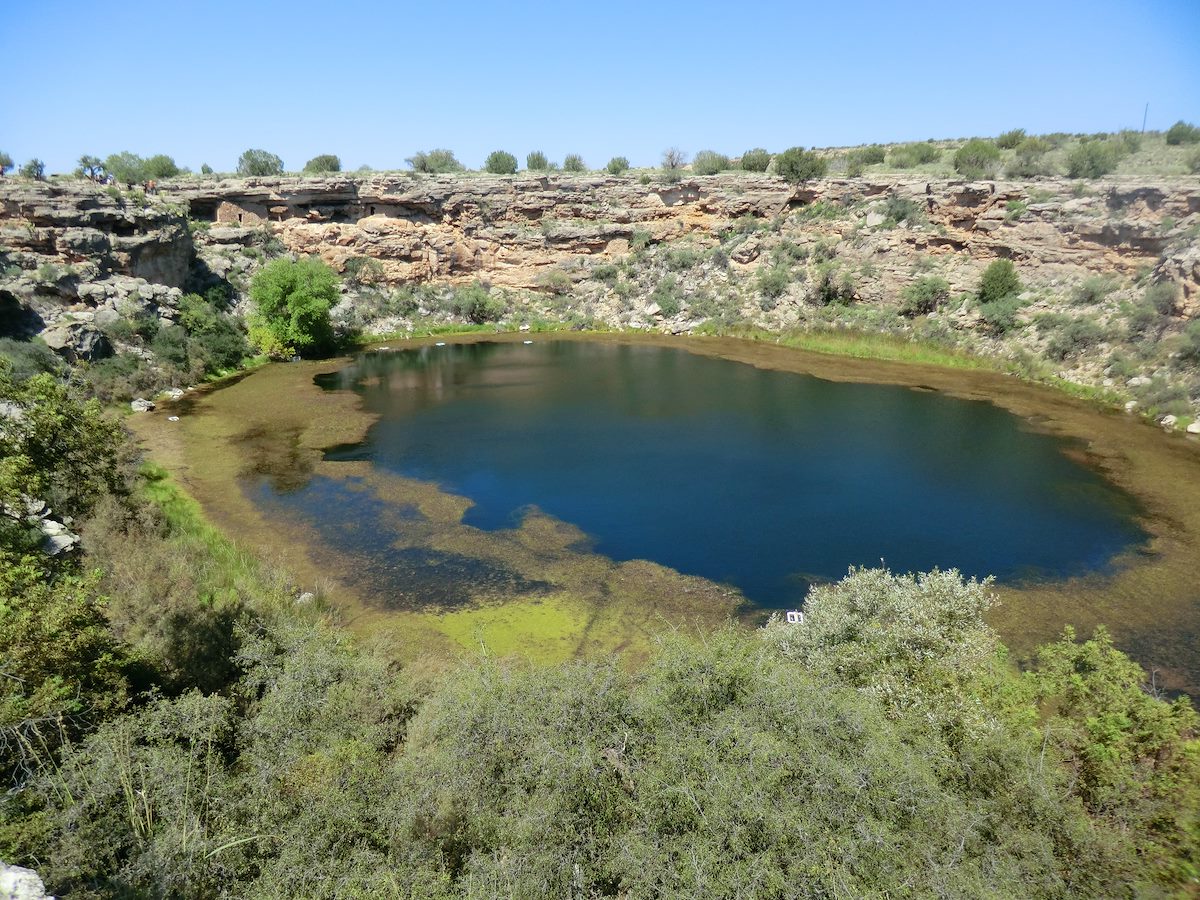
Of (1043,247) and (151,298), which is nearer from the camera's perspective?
(151,298)

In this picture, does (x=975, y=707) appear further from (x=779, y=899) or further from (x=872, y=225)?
(x=872, y=225)

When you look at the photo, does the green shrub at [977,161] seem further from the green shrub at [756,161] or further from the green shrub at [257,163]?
the green shrub at [257,163]

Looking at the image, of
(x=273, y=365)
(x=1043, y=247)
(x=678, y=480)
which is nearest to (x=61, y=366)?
(x=273, y=365)

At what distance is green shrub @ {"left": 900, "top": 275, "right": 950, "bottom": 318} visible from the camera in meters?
41.9

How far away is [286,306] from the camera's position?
41.3m

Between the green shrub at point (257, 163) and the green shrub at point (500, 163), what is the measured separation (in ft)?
66.1

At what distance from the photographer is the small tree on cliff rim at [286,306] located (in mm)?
40688

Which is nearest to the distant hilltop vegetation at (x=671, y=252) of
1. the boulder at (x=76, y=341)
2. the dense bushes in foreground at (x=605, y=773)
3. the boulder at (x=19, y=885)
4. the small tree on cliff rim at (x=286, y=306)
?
the boulder at (x=76, y=341)

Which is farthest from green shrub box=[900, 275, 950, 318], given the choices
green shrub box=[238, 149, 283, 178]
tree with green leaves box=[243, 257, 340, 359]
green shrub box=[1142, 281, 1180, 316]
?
green shrub box=[238, 149, 283, 178]

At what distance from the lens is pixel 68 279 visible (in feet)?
110

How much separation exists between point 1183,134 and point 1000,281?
23.7 meters

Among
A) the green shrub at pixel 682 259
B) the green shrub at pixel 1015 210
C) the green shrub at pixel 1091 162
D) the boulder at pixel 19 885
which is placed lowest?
the boulder at pixel 19 885

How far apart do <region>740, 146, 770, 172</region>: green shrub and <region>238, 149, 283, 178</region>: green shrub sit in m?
44.9

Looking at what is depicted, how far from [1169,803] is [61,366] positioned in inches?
1489
